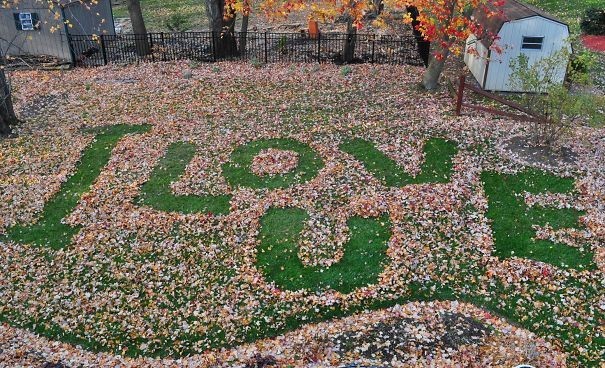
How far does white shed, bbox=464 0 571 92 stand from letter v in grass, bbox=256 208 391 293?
30.5 feet

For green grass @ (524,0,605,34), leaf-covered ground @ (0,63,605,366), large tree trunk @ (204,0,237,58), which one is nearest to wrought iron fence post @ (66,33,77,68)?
leaf-covered ground @ (0,63,605,366)

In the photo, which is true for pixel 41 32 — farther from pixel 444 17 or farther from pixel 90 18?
pixel 444 17

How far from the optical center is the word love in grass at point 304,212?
436 inches

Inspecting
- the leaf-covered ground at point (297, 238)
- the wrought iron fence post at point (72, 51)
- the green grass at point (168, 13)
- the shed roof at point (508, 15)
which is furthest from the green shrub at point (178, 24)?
the shed roof at point (508, 15)

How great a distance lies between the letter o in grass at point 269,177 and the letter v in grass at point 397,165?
119 cm

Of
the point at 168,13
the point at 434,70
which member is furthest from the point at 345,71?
the point at 168,13

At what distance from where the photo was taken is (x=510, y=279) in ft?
34.3

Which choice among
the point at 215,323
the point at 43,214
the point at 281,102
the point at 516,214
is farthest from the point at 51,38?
the point at 516,214

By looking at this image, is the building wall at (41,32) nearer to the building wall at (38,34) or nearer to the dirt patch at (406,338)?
Answer: the building wall at (38,34)

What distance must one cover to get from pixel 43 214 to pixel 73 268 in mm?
2588

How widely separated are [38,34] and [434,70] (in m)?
16.3

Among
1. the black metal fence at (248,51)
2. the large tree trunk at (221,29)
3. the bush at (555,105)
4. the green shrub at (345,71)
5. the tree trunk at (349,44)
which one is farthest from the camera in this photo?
the large tree trunk at (221,29)

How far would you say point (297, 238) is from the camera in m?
11.9

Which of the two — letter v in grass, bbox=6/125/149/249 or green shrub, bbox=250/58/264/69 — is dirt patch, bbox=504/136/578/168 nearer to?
green shrub, bbox=250/58/264/69
